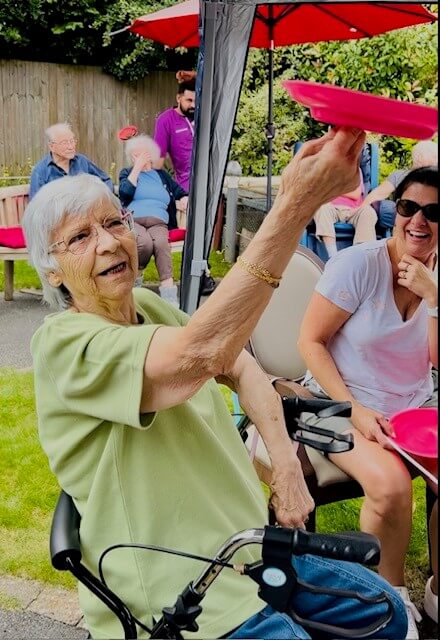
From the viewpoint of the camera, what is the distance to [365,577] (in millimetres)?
1615

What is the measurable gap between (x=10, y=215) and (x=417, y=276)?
18.5 feet

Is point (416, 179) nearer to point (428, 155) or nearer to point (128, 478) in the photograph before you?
point (428, 155)

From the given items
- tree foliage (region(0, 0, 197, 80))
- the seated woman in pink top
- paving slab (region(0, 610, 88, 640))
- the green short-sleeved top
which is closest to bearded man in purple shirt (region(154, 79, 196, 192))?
the seated woman in pink top

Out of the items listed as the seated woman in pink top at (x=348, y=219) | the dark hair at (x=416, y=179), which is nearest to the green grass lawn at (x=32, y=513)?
the dark hair at (x=416, y=179)

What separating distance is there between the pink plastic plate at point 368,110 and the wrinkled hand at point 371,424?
146 centimetres

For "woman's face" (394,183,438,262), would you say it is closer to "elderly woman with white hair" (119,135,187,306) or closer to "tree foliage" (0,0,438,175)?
"tree foliage" (0,0,438,175)

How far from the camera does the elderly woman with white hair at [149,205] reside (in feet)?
21.5

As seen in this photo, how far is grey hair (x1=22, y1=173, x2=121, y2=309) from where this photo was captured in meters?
1.61

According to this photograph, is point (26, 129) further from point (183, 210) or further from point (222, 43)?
point (222, 43)

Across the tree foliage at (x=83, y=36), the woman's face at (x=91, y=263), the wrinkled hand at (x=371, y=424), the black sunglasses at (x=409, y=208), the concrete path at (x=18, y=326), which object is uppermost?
the tree foliage at (x=83, y=36)

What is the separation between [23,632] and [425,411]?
60.9 inches

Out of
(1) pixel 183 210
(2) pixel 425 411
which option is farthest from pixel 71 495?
(1) pixel 183 210

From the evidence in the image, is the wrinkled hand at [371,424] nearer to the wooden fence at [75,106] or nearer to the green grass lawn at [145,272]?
the green grass lawn at [145,272]

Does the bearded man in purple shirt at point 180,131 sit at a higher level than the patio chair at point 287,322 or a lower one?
higher
